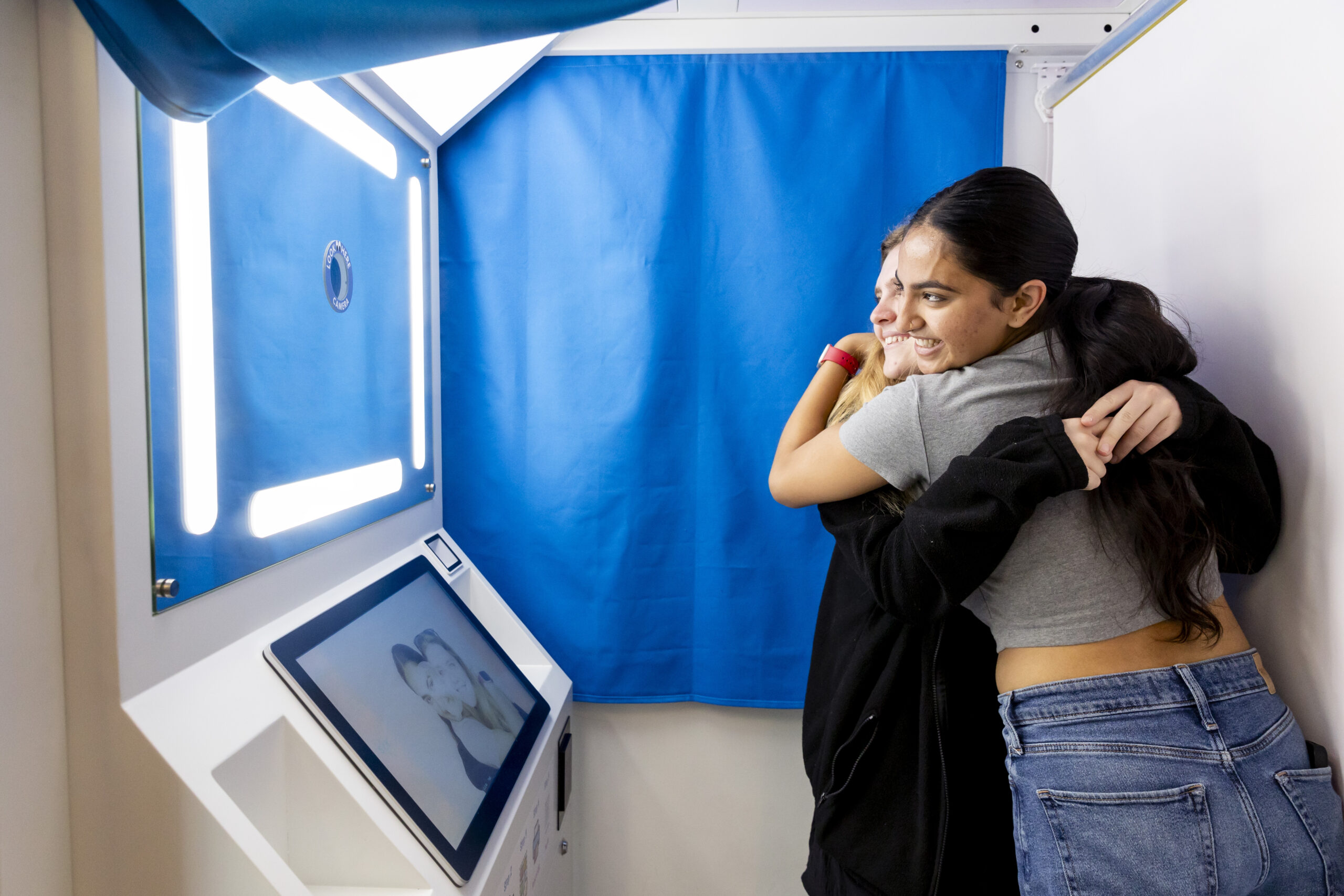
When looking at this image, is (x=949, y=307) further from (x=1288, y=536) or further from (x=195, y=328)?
(x=195, y=328)

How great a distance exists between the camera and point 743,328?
158 cm

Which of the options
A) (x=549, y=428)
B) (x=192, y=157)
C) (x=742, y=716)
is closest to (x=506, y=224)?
(x=549, y=428)

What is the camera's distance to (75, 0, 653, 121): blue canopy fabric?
1.75 feet

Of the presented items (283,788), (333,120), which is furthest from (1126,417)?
(333,120)

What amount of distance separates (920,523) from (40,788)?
975 mm

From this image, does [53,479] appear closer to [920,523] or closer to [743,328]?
[920,523]

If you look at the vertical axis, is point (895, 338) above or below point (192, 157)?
below

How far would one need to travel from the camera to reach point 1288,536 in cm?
87

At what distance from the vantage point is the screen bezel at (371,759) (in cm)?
88

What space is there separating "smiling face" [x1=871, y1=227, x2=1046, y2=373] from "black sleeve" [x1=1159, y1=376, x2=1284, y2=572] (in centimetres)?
19

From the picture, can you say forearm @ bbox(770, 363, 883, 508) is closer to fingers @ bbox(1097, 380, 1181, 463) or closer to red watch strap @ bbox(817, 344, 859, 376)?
red watch strap @ bbox(817, 344, 859, 376)

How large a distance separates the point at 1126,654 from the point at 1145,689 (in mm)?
40

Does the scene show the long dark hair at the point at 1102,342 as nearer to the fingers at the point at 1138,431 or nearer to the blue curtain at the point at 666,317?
the fingers at the point at 1138,431

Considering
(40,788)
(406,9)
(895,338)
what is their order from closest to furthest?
1. (406,9)
2. (40,788)
3. (895,338)
